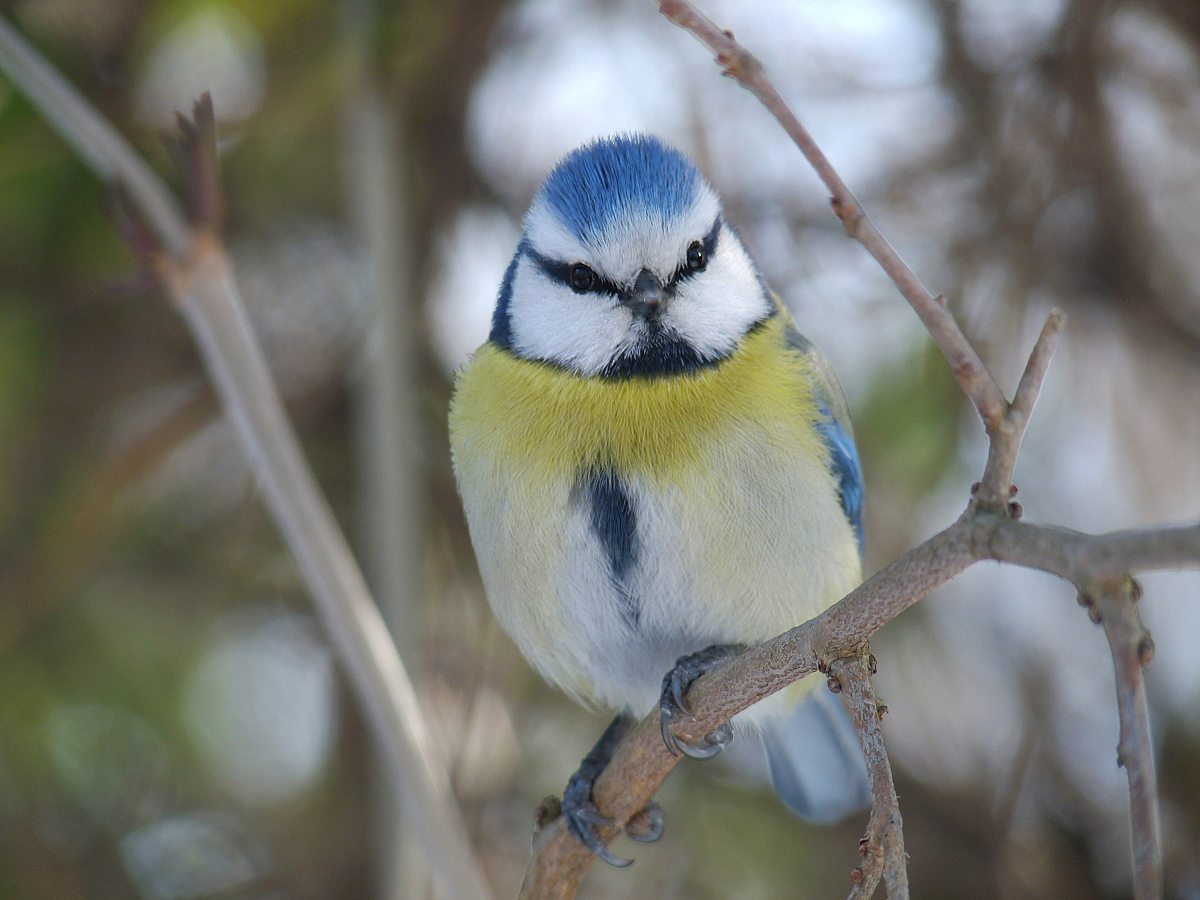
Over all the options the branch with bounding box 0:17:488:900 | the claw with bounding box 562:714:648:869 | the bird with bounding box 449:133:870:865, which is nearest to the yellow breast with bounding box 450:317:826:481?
the bird with bounding box 449:133:870:865

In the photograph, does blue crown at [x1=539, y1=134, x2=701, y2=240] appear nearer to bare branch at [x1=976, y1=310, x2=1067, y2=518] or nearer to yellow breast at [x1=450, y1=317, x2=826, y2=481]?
yellow breast at [x1=450, y1=317, x2=826, y2=481]

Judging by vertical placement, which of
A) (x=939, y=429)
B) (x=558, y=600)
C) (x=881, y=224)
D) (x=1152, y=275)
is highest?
(x=881, y=224)

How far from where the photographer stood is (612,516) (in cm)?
108

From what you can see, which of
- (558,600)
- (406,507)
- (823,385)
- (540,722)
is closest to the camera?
(558,600)

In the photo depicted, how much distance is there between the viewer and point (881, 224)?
1.94 meters

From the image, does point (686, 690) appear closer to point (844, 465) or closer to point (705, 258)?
point (844, 465)

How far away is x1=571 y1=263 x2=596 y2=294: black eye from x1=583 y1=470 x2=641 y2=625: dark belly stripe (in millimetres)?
223

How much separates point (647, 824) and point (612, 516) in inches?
15.0

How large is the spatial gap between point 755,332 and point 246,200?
4.14 feet

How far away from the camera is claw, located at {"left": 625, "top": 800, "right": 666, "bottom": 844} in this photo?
1.18m

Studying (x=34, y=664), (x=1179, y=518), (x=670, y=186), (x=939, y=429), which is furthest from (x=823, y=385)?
(x=34, y=664)

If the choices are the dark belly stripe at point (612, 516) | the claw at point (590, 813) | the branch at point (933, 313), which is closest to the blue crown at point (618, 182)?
the dark belly stripe at point (612, 516)

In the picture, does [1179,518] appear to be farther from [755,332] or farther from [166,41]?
[166,41]

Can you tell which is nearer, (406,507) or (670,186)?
(670,186)
